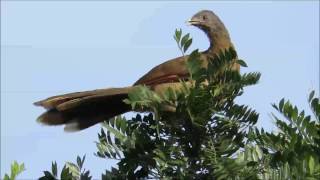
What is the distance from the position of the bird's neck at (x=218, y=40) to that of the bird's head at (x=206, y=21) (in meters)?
0.07

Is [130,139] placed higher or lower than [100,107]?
lower

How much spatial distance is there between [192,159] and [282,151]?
1.81ft

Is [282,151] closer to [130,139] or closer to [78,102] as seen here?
[130,139]

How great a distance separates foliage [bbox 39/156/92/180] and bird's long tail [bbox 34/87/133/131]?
2.36ft

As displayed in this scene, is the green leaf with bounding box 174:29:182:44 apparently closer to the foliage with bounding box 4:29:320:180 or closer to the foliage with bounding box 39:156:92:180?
the foliage with bounding box 4:29:320:180

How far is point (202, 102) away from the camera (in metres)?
4.80

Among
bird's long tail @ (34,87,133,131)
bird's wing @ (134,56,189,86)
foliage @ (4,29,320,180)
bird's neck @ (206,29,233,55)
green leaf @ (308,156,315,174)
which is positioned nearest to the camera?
green leaf @ (308,156,315,174)

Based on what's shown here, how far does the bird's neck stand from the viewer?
800cm

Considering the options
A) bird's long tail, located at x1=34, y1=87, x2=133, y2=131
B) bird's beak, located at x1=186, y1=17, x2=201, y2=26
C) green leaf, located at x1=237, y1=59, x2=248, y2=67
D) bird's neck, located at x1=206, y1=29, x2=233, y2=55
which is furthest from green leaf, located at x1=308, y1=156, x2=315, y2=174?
bird's beak, located at x1=186, y1=17, x2=201, y2=26

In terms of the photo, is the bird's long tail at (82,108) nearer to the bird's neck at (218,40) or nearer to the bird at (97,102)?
the bird at (97,102)

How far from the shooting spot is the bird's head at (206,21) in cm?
837

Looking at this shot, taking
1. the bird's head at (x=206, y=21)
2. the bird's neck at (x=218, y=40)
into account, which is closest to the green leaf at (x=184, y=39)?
the bird's neck at (x=218, y=40)

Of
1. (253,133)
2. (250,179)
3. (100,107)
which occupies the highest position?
(100,107)

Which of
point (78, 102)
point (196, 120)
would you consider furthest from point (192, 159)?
point (78, 102)
